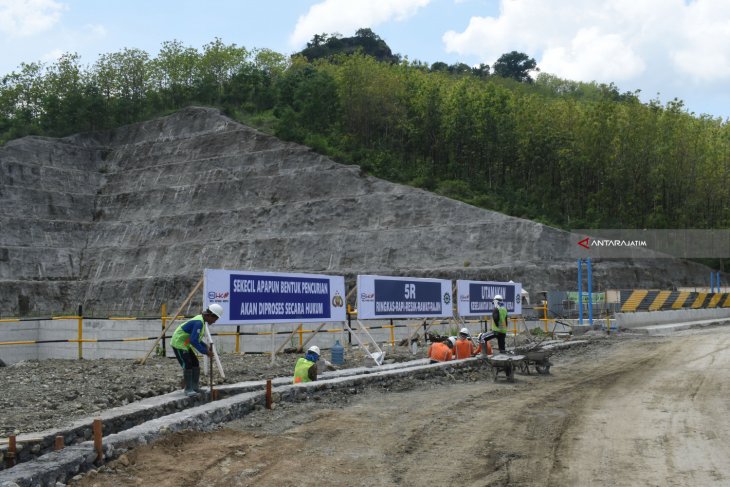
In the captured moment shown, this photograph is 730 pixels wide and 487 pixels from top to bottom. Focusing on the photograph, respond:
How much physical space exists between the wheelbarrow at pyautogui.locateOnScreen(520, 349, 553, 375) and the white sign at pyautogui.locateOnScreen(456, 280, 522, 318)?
5307 mm

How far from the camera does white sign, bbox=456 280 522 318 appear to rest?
2255cm

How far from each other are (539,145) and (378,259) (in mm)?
17601

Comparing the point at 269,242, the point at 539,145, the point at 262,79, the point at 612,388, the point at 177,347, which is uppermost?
the point at 262,79

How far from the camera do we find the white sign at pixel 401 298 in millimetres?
18234

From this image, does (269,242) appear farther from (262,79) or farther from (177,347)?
(177,347)

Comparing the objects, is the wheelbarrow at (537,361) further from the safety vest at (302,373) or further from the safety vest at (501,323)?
the safety vest at (302,373)

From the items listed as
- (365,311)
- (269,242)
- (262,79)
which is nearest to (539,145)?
(269,242)

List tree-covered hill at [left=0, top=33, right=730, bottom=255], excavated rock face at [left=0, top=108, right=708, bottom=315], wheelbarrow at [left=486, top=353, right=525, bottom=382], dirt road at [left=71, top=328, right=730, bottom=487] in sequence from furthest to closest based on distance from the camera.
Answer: tree-covered hill at [left=0, top=33, right=730, bottom=255] → excavated rock face at [left=0, top=108, right=708, bottom=315] → wheelbarrow at [left=486, top=353, right=525, bottom=382] → dirt road at [left=71, top=328, right=730, bottom=487]

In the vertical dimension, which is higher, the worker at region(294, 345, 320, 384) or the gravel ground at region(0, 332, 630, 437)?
Answer: the worker at region(294, 345, 320, 384)

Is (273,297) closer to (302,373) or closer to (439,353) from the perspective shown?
(302,373)

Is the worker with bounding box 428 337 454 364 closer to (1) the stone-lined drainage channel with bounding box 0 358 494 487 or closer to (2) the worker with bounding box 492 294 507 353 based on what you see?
(2) the worker with bounding box 492 294 507 353

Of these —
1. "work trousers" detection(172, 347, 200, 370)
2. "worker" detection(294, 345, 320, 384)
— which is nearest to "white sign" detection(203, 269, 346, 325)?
"worker" detection(294, 345, 320, 384)

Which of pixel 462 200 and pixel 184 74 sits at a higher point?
pixel 184 74

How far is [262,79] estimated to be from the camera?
72.5 metres
